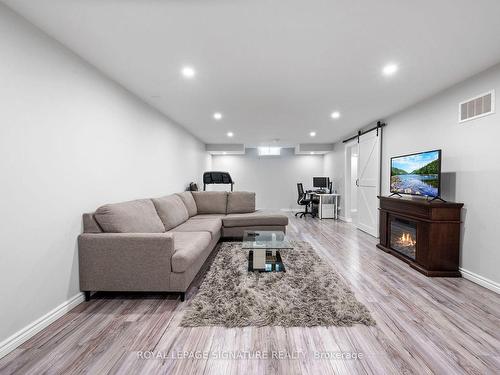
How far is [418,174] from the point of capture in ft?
10.1

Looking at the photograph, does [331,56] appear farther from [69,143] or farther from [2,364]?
[2,364]

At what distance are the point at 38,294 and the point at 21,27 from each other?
2022 millimetres

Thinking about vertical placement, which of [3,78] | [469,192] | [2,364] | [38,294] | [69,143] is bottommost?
[2,364]

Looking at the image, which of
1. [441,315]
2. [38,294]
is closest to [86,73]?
[38,294]

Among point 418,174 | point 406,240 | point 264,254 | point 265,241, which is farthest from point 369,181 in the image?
point 264,254

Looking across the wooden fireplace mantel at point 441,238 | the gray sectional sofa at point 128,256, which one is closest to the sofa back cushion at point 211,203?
the gray sectional sofa at point 128,256

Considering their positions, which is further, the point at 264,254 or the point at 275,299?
the point at 264,254

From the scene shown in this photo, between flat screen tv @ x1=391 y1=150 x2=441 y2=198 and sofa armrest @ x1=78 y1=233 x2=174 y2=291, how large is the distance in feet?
10.7

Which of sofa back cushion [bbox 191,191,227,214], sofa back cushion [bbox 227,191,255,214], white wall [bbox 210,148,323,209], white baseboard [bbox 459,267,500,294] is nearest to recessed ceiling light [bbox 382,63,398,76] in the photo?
white baseboard [bbox 459,267,500,294]

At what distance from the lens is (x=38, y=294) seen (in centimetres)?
168

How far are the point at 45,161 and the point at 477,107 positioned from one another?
14.4 ft

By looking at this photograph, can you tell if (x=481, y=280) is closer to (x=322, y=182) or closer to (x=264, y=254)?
(x=264, y=254)

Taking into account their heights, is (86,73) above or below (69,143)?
above

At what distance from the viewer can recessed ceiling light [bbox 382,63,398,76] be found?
2305mm
